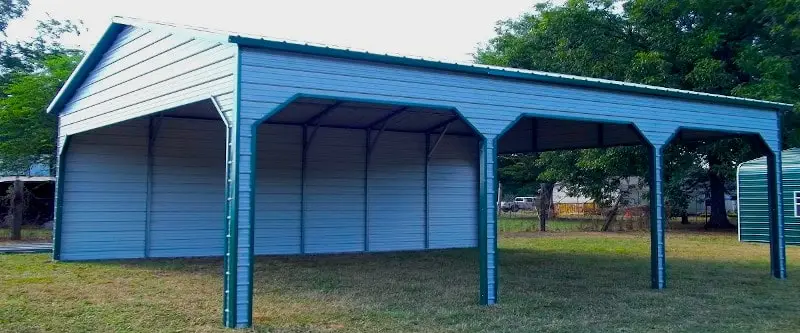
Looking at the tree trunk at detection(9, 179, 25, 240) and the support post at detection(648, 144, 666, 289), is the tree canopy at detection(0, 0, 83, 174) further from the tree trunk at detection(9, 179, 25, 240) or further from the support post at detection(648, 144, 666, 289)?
the support post at detection(648, 144, 666, 289)

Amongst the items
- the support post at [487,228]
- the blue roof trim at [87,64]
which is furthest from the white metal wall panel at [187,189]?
the support post at [487,228]

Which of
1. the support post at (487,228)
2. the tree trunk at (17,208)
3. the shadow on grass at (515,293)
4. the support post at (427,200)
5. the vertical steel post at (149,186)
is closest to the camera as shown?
the shadow on grass at (515,293)

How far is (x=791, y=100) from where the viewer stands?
22047 millimetres

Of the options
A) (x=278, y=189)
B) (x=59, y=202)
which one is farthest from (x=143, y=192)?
(x=278, y=189)

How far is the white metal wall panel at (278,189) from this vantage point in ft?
49.2

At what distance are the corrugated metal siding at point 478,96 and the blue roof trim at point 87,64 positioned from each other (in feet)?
15.6

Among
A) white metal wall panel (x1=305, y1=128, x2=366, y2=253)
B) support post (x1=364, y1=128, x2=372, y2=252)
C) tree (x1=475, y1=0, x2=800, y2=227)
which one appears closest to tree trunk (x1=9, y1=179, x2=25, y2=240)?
white metal wall panel (x1=305, y1=128, x2=366, y2=253)

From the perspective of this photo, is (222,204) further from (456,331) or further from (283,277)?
(456,331)

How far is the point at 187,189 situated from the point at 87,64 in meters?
3.38

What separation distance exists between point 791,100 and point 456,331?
62.2 feet

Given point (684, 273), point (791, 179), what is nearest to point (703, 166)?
point (791, 179)

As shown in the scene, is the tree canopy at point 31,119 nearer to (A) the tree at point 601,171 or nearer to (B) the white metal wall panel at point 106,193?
(B) the white metal wall panel at point 106,193

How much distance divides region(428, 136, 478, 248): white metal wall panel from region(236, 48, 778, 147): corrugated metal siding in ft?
23.6

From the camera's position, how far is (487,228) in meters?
8.89
